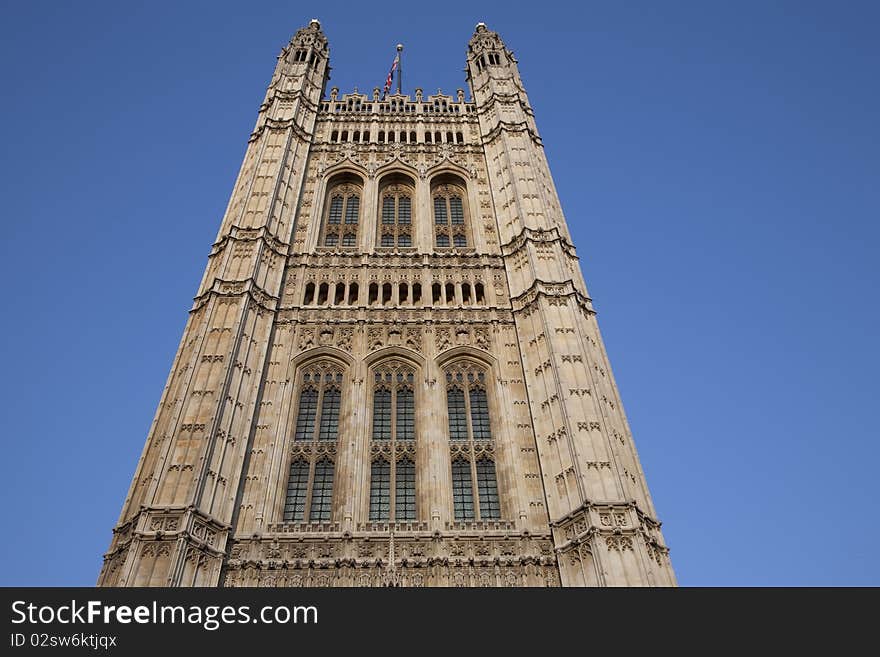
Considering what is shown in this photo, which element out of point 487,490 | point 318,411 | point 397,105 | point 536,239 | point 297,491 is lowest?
point 487,490

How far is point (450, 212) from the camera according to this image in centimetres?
3159

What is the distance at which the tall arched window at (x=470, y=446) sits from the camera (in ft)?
67.7

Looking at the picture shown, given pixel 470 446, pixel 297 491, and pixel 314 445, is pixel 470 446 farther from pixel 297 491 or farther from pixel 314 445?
pixel 297 491

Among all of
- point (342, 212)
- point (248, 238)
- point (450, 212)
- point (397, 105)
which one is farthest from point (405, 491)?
point (397, 105)

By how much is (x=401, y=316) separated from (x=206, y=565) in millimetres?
10598

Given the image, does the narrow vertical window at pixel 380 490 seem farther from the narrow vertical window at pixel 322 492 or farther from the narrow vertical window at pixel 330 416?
the narrow vertical window at pixel 330 416

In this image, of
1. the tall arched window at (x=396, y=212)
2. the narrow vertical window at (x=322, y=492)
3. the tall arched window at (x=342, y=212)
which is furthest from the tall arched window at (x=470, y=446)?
the tall arched window at (x=342, y=212)

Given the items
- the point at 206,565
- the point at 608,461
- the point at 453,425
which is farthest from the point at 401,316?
the point at 206,565

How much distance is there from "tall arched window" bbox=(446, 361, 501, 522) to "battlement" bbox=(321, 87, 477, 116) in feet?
54.4

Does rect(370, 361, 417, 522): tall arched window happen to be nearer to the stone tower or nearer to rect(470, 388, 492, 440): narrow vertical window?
the stone tower

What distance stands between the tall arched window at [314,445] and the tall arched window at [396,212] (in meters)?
7.38

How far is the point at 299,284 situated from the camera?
26.7 metres

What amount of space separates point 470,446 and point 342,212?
1310cm
